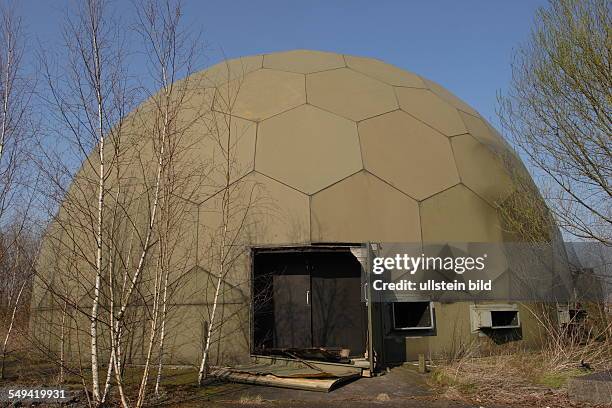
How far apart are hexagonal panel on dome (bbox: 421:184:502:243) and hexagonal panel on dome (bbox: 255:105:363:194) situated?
1.51m

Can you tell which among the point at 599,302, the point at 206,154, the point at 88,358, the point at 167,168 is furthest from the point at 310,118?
the point at 599,302

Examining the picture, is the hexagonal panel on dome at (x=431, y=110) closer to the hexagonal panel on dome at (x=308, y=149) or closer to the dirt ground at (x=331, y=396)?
the hexagonal panel on dome at (x=308, y=149)

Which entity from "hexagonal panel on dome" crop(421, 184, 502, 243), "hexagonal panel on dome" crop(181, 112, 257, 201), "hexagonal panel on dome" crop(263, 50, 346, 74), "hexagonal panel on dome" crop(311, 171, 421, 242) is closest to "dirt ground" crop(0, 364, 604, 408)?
"hexagonal panel on dome" crop(311, 171, 421, 242)

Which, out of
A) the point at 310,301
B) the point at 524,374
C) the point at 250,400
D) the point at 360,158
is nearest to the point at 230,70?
the point at 360,158

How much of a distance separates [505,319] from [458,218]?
196cm

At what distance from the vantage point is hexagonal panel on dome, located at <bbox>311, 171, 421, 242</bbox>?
852cm

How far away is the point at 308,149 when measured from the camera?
920 centimetres

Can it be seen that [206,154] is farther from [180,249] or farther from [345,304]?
[345,304]

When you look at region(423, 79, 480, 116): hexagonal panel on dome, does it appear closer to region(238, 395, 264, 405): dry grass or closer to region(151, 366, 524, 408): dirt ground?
region(151, 366, 524, 408): dirt ground

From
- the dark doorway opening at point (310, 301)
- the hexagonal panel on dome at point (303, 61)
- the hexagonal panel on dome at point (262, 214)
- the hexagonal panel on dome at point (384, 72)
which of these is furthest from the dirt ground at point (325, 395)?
the hexagonal panel on dome at point (303, 61)

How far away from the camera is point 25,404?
569 centimetres

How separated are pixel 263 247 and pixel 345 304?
6.09ft

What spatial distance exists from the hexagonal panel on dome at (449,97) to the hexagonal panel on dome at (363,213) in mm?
3924

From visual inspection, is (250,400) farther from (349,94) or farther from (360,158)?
(349,94)
